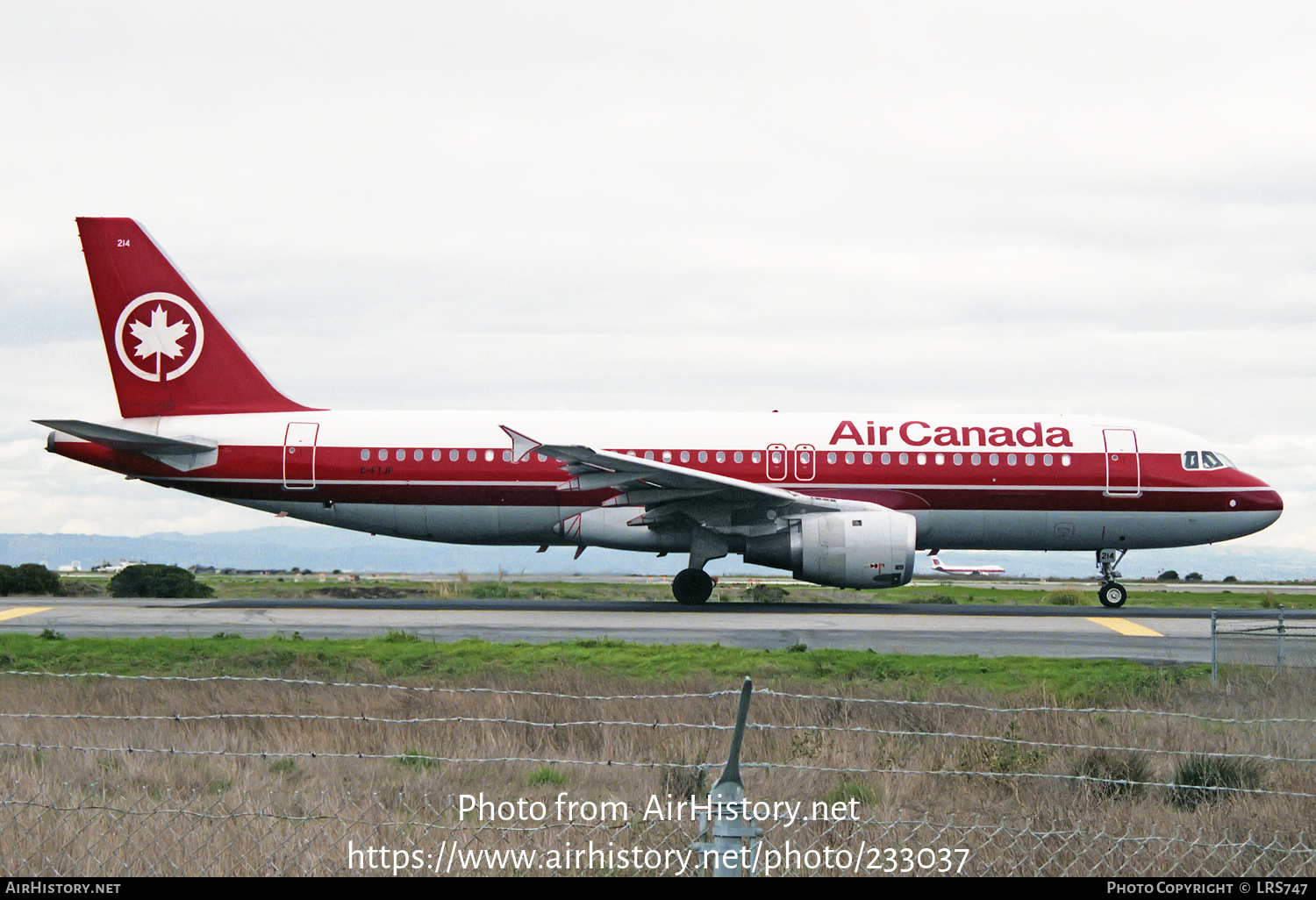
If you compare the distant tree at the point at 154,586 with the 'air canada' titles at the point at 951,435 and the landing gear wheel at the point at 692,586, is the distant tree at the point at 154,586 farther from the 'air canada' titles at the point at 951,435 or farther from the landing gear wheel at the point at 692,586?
the 'air canada' titles at the point at 951,435

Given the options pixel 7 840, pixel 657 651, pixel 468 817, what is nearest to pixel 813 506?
pixel 657 651

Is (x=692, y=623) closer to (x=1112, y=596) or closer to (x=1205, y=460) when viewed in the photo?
(x=1112, y=596)

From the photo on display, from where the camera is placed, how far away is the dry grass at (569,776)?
727 cm

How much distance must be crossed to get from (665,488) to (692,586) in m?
2.83

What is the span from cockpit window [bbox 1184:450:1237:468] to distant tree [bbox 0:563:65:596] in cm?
2889

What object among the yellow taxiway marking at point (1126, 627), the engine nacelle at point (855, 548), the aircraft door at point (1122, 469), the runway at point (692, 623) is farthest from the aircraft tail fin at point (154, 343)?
the aircraft door at point (1122, 469)

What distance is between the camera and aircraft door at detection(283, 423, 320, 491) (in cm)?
2588

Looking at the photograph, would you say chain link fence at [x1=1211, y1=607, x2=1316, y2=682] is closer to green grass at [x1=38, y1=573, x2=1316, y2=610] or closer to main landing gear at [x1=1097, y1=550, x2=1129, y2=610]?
main landing gear at [x1=1097, y1=550, x2=1129, y2=610]

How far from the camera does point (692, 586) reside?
26.6 metres

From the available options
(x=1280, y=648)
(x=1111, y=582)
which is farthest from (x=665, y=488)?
(x=1280, y=648)

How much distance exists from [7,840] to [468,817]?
8.86ft

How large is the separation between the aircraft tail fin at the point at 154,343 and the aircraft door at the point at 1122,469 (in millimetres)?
17599
